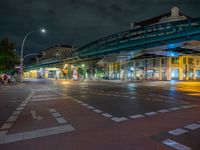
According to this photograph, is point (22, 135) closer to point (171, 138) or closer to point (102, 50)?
point (171, 138)

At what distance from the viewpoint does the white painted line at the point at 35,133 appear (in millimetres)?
5402

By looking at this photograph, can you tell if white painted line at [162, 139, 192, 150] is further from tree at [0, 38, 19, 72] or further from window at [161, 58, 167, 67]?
window at [161, 58, 167, 67]

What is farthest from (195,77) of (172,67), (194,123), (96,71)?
(194,123)

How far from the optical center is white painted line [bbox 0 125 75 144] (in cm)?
540

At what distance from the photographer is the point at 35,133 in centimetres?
594

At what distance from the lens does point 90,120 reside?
7594mm

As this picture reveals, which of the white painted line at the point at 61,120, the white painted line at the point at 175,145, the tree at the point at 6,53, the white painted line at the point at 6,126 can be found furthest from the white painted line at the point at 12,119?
the tree at the point at 6,53

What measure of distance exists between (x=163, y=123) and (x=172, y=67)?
59.5m

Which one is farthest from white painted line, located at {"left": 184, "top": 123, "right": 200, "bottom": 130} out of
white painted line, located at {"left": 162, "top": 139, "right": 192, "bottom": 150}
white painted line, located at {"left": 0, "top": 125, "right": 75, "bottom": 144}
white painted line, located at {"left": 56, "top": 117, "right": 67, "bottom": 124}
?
white painted line, located at {"left": 56, "top": 117, "right": 67, "bottom": 124}

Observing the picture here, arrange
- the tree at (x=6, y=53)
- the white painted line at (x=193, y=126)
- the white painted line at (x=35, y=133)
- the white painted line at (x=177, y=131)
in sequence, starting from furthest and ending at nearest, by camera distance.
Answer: the tree at (x=6, y=53) → the white painted line at (x=193, y=126) → the white painted line at (x=177, y=131) → the white painted line at (x=35, y=133)

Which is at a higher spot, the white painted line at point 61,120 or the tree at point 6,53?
the tree at point 6,53

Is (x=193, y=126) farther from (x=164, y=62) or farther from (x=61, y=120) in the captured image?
(x=164, y=62)

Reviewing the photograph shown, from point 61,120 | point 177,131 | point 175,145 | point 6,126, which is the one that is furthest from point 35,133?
point 177,131

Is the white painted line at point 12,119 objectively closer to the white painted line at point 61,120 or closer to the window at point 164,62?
the white painted line at point 61,120
